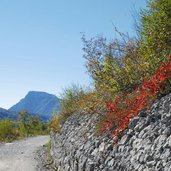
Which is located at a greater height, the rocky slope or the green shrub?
the green shrub

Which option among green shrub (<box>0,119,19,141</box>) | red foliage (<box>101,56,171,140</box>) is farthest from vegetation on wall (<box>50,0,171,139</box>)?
green shrub (<box>0,119,19,141</box>)

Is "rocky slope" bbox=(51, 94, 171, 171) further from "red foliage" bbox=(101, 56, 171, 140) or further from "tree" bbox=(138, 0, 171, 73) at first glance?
"tree" bbox=(138, 0, 171, 73)

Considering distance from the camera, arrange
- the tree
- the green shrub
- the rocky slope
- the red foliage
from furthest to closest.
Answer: the green shrub
the tree
the red foliage
the rocky slope

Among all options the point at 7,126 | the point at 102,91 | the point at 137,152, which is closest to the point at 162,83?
the point at 137,152

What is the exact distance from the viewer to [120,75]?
1605 cm

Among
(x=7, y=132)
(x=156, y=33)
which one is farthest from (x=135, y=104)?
(x=7, y=132)

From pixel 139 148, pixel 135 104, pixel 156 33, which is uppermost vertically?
pixel 156 33

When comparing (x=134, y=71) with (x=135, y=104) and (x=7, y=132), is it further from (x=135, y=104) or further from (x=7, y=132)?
(x=7, y=132)

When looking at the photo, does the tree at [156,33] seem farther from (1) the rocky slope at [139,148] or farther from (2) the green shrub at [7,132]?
(2) the green shrub at [7,132]

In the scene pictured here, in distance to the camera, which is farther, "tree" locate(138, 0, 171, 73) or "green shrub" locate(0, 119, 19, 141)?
"green shrub" locate(0, 119, 19, 141)

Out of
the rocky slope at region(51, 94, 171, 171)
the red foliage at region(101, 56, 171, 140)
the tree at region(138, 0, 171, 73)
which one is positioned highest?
the tree at region(138, 0, 171, 73)

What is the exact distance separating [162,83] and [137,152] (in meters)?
3.20

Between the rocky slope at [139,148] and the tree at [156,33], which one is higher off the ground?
the tree at [156,33]

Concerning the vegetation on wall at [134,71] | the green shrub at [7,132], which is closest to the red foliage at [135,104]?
the vegetation on wall at [134,71]
